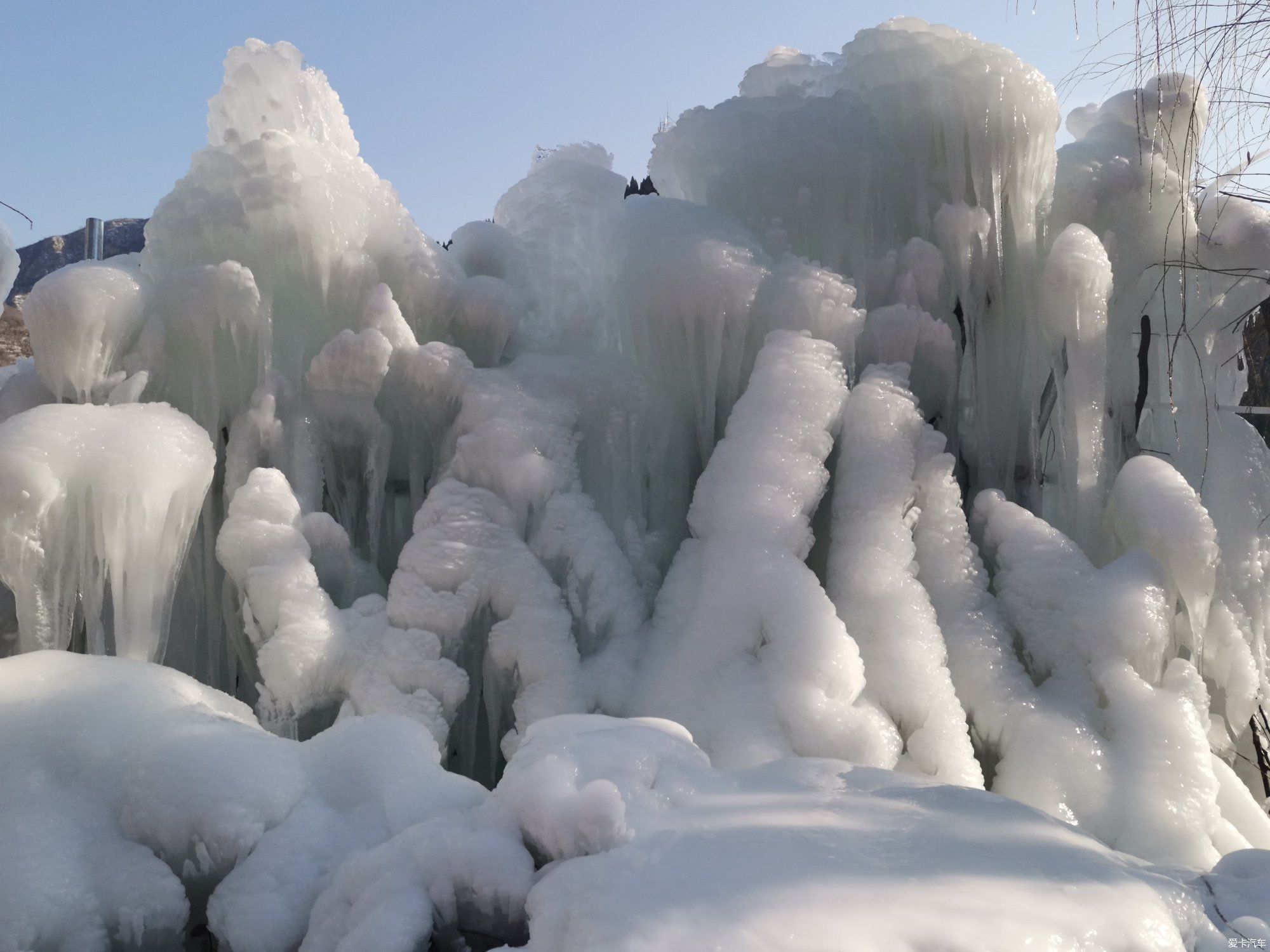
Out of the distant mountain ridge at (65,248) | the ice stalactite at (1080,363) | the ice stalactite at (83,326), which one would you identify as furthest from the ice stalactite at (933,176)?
the distant mountain ridge at (65,248)

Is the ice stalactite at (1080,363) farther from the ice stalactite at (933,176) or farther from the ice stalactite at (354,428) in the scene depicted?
the ice stalactite at (354,428)

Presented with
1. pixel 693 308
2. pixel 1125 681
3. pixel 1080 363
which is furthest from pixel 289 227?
pixel 1125 681

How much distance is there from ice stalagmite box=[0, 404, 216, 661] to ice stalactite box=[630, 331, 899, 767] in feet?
5.87

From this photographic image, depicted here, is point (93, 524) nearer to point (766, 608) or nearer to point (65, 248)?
point (766, 608)

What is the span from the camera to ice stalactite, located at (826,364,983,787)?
128 inches

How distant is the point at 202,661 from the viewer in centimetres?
387

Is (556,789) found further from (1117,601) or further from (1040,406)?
(1040,406)

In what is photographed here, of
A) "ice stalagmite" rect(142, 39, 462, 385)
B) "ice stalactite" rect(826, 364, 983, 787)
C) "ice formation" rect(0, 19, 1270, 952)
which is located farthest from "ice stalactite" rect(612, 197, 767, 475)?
"ice stalagmite" rect(142, 39, 462, 385)

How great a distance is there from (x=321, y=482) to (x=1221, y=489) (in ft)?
13.2

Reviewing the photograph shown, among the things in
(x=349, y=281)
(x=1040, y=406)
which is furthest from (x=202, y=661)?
(x=1040, y=406)

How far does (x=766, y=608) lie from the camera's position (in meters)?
3.41

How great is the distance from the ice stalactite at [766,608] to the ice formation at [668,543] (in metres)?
0.02

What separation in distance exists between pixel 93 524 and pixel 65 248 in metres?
Answer: 22.6

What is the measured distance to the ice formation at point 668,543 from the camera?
6.75 feet
